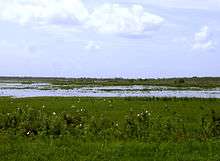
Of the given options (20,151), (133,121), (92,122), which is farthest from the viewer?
(92,122)

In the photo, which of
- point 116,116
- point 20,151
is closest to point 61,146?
point 20,151

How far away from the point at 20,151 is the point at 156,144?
4.90 m

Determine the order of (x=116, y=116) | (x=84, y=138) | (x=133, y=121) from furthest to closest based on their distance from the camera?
(x=116, y=116), (x=133, y=121), (x=84, y=138)

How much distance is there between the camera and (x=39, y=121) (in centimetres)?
2162

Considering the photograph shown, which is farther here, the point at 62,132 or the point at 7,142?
the point at 62,132

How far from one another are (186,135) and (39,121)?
250 inches

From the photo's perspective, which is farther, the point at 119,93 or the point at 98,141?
the point at 119,93

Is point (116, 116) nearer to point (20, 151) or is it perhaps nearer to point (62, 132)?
point (62, 132)

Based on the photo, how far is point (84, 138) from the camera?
19.8 meters

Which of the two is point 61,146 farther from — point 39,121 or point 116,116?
point 116,116

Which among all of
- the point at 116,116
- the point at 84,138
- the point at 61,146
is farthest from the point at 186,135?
the point at 116,116

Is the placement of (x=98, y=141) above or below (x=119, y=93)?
below

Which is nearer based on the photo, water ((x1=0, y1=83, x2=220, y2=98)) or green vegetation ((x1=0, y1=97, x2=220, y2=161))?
green vegetation ((x1=0, y1=97, x2=220, y2=161))

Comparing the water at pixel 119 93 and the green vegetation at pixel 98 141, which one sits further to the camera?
the water at pixel 119 93
